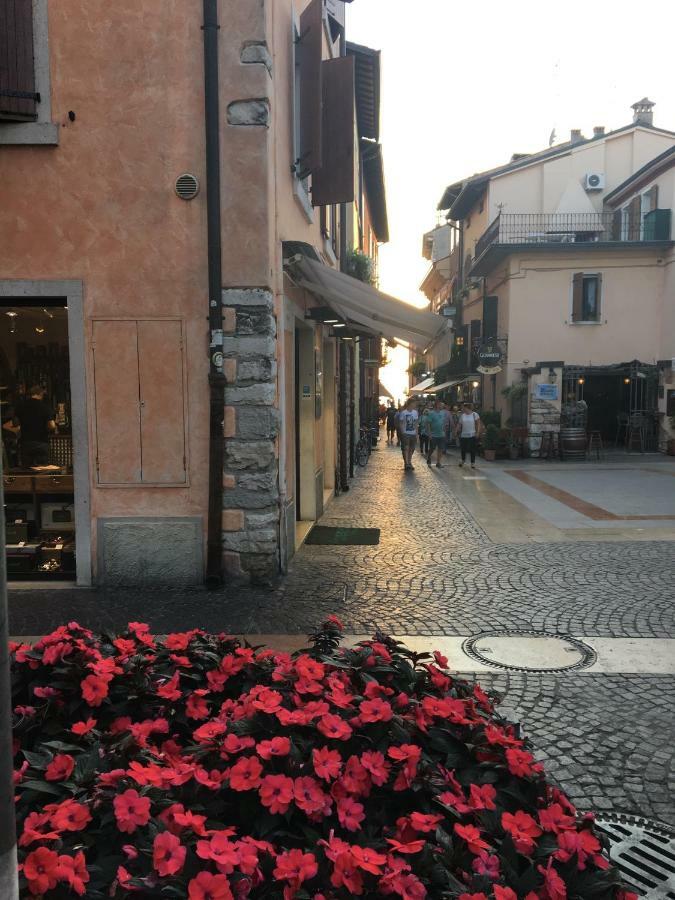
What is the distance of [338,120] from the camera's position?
320 inches

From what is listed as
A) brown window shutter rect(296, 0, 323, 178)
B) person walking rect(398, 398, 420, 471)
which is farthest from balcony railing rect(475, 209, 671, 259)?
brown window shutter rect(296, 0, 323, 178)

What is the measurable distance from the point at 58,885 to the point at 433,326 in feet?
22.3

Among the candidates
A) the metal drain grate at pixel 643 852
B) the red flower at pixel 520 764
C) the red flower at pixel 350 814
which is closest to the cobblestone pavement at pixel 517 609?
the metal drain grate at pixel 643 852

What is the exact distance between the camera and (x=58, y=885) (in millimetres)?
1571

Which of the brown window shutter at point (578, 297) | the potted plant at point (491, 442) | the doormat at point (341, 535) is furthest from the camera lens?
the brown window shutter at point (578, 297)

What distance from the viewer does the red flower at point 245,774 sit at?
1865mm

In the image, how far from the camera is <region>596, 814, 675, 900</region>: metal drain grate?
254cm

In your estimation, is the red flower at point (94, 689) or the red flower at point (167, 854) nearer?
the red flower at point (167, 854)

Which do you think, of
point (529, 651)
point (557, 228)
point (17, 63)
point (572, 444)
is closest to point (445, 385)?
point (557, 228)

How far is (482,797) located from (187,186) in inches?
221

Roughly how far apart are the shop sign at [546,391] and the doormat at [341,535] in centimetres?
1314

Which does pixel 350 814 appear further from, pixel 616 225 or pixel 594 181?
pixel 594 181

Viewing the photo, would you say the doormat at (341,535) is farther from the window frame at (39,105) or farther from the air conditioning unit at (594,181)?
the air conditioning unit at (594,181)

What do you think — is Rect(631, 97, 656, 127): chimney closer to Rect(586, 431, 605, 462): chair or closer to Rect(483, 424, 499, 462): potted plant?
Rect(586, 431, 605, 462): chair
